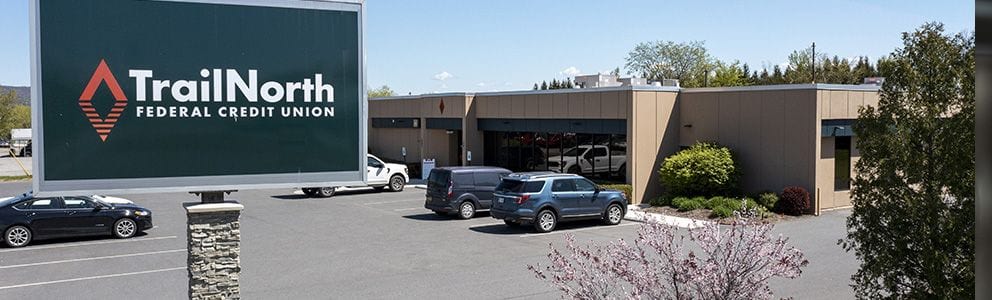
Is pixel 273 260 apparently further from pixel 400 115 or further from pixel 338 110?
pixel 400 115

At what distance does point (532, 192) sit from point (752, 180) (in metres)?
8.78

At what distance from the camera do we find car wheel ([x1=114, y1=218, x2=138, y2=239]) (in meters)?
20.8

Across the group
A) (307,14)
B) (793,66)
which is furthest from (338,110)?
(793,66)

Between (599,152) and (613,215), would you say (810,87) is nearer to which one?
(613,215)

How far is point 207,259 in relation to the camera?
10297 mm

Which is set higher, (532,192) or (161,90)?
(161,90)

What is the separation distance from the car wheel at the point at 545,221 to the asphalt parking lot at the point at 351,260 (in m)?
0.27

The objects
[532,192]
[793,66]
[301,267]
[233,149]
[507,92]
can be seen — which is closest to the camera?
[233,149]

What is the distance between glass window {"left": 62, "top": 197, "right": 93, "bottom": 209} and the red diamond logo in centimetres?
1110

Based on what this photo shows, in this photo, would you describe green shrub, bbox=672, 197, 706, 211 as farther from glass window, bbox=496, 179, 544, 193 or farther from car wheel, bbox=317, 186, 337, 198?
car wheel, bbox=317, 186, 337, 198

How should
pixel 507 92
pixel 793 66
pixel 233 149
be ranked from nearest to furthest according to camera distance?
pixel 233 149 → pixel 507 92 → pixel 793 66

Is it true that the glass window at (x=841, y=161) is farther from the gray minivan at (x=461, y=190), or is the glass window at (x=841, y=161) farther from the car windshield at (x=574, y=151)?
Answer: the gray minivan at (x=461, y=190)

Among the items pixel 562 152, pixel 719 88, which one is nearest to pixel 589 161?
pixel 562 152

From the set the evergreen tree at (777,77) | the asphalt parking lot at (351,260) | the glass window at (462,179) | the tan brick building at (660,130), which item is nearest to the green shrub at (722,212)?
the asphalt parking lot at (351,260)
